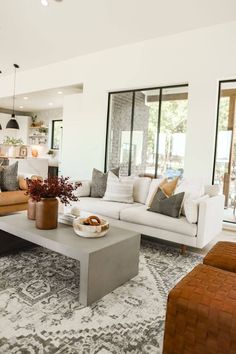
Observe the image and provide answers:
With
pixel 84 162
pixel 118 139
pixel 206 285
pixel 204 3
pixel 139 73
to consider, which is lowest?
pixel 206 285

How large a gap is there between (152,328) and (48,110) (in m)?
9.39

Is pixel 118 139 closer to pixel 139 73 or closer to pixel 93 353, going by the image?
pixel 139 73

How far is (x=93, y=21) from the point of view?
4617 millimetres

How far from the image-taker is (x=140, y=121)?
537cm

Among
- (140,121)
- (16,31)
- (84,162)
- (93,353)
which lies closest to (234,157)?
(140,121)

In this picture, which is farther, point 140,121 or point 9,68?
point 9,68

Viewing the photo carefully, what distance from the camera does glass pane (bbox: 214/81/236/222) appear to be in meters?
4.54

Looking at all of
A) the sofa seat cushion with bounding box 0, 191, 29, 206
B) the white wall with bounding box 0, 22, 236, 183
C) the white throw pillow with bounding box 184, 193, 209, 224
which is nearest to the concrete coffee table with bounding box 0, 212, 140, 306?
the white throw pillow with bounding box 184, 193, 209, 224

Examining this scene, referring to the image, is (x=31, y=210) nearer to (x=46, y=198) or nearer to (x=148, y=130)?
(x=46, y=198)

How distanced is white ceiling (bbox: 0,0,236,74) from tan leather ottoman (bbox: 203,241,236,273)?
136 inches

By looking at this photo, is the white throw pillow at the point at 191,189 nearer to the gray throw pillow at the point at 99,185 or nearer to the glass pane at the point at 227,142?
the gray throw pillow at the point at 99,185

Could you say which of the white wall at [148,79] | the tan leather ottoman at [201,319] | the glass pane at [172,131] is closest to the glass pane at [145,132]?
the glass pane at [172,131]

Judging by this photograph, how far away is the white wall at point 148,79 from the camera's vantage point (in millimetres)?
4254

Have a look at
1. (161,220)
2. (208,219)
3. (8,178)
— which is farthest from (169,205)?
(8,178)
